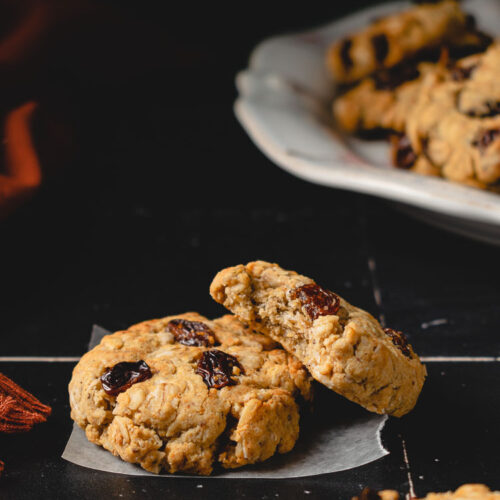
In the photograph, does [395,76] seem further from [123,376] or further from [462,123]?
[123,376]

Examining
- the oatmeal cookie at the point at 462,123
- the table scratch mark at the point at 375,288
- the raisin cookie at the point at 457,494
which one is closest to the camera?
the raisin cookie at the point at 457,494

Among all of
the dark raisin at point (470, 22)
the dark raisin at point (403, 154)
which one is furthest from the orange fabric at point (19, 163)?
the dark raisin at point (470, 22)

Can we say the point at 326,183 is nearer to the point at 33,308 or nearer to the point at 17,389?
the point at 33,308

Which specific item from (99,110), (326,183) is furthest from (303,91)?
(99,110)

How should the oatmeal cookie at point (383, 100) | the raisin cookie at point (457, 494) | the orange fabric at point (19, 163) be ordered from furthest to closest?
the oatmeal cookie at point (383, 100)
the orange fabric at point (19, 163)
the raisin cookie at point (457, 494)

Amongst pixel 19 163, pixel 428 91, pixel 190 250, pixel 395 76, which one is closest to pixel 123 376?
pixel 190 250

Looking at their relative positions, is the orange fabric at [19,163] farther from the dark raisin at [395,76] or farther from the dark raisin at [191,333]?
the dark raisin at [395,76]
